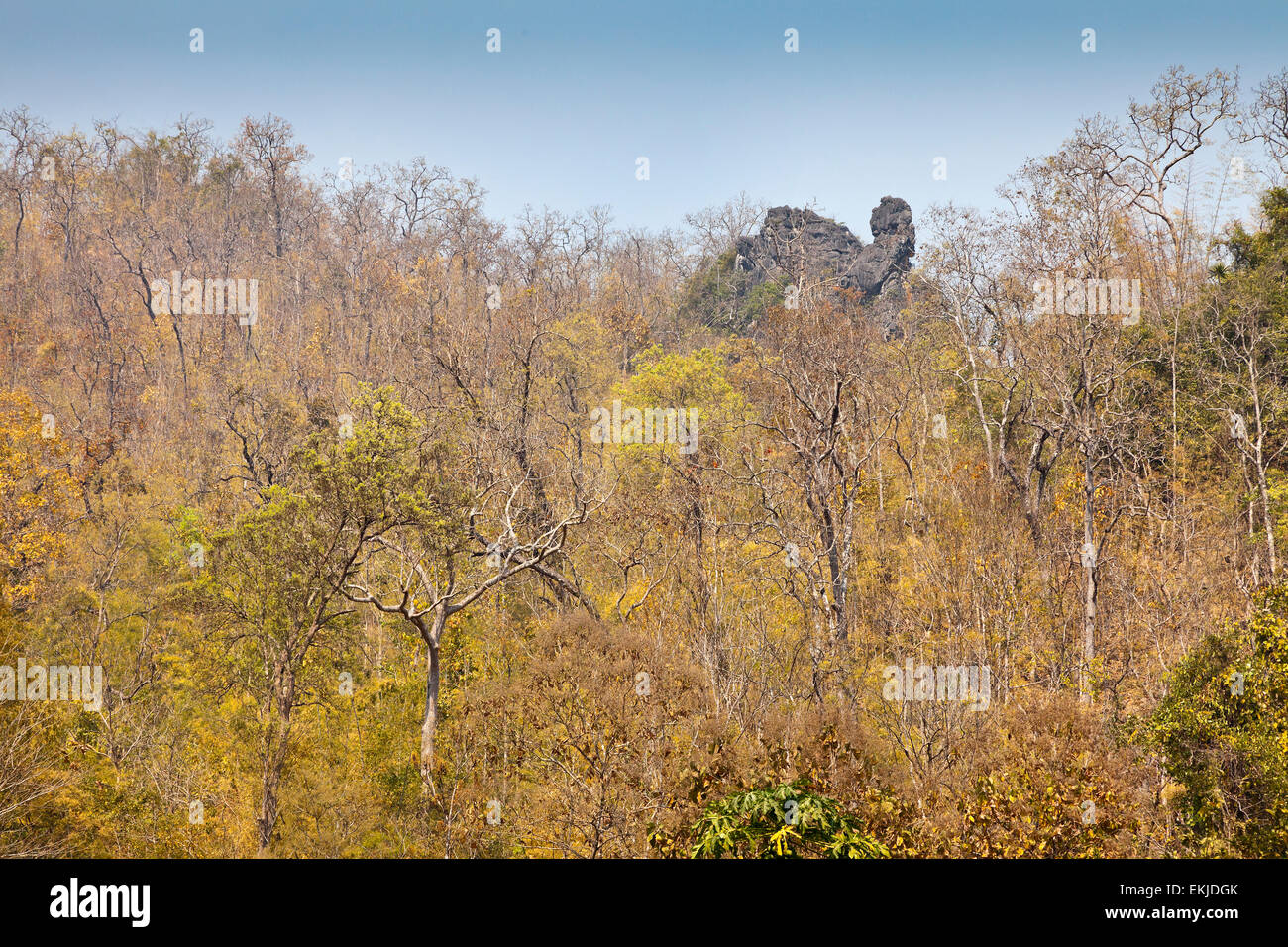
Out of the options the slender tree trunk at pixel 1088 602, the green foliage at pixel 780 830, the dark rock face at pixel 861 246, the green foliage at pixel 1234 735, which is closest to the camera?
the green foliage at pixel 780 830

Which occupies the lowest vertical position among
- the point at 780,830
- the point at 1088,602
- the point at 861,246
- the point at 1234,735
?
the point at 780,830

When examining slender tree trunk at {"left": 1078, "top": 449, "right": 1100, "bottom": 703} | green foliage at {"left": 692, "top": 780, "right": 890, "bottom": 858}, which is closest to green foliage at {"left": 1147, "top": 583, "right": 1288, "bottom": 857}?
slender tree trunk at {"left": 1078, "top": 449, "right": 1100, "bottom": 703}

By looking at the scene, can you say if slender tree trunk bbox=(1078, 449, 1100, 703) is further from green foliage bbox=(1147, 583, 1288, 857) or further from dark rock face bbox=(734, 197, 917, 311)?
dark rock face bbox=(734, 197, 917, 311)

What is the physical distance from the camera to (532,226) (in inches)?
1559

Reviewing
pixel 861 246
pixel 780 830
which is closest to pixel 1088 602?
pixel 780 830

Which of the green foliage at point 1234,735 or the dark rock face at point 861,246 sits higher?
the dark rock face at point 861,246

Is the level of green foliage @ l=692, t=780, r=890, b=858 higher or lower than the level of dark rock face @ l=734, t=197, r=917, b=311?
lower

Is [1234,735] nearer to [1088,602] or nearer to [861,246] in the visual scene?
[1088,602]

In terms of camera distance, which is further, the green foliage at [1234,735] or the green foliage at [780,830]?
the green foliage at [1234,735]

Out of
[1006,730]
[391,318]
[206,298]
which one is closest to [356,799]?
[1006,730]

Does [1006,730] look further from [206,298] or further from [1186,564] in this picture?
[206,298]

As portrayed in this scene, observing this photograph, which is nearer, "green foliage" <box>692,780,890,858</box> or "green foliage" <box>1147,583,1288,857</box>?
"green foliage" <box>692,780,890,858</box>

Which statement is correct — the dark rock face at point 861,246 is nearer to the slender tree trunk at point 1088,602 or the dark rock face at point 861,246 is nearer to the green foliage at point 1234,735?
the slender tree trunk at point 1088,602

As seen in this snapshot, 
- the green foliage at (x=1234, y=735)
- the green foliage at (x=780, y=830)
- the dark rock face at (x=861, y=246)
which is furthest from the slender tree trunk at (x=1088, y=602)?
the dark rock face at (x=861, y=246)
